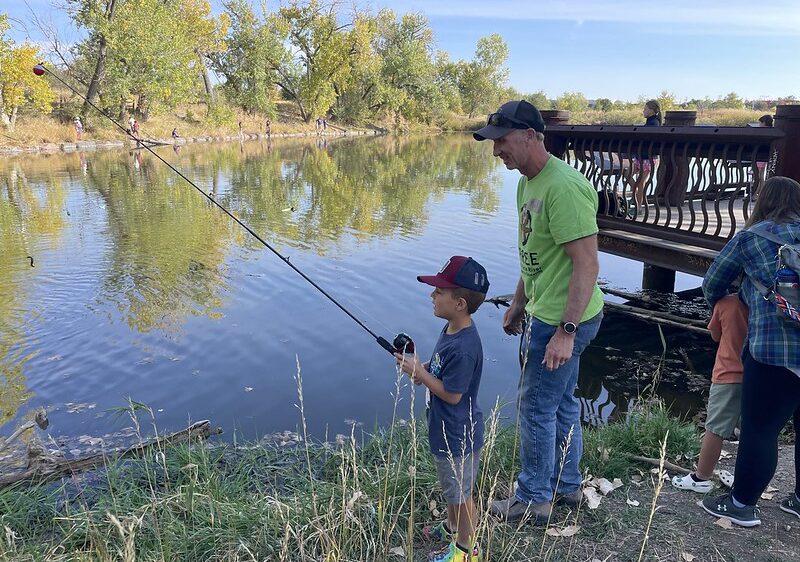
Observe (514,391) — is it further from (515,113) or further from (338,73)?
(338,73)

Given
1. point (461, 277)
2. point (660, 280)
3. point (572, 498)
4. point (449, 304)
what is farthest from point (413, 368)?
point (660, 280)

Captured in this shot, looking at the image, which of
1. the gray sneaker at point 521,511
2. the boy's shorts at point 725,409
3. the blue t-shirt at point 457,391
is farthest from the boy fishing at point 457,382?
the boy's shorts at point 725,409

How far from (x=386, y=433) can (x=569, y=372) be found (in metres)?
2.27

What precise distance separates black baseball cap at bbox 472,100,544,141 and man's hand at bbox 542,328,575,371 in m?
0.92

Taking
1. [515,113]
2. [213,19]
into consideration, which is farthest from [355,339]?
[213,19]

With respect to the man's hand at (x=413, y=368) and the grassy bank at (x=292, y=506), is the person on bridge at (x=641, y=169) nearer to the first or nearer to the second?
the grassy bank at (x=292, y=506)

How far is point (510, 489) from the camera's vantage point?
319 centimetres

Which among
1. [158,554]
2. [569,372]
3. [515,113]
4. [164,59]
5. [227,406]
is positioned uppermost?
[164,59]

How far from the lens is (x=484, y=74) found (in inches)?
3027

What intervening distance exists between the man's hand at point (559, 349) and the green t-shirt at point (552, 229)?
0.34 feet

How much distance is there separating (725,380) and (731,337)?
0.77ft

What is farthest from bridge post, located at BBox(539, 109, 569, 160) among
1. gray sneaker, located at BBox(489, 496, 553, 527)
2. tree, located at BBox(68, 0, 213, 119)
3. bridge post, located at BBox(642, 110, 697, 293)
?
tree, located at BBox(68, 0, 213, 119)

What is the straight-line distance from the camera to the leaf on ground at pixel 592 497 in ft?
10.1

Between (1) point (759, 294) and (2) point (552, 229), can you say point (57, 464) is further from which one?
(1) point (759, 294)
